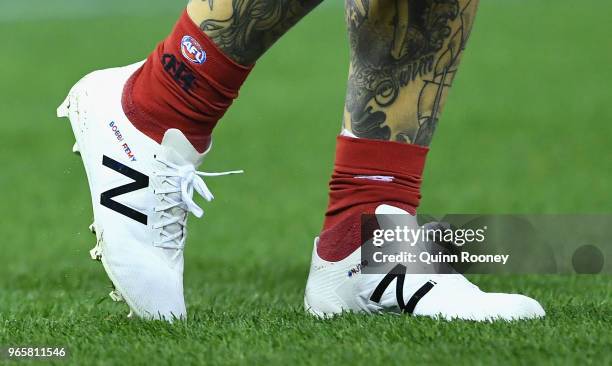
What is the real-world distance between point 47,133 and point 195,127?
4.33 metres

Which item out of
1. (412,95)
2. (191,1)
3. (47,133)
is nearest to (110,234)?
(191,1)

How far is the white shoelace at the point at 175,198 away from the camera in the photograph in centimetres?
184

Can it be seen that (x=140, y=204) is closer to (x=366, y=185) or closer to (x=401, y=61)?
(x=366, y=185)

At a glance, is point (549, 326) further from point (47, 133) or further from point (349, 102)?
point (47, 133)

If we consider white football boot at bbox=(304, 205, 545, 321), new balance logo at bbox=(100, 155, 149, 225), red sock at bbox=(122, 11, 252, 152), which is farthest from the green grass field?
red sock at bbox=(122, 11, 252, 152)

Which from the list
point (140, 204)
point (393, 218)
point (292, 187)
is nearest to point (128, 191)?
point (140, 204)

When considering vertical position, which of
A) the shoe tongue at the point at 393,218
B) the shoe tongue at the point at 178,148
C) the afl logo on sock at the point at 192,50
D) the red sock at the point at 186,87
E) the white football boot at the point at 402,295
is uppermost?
the afl logo on sock at the point at 192,50

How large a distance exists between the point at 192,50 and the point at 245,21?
0.34 ft

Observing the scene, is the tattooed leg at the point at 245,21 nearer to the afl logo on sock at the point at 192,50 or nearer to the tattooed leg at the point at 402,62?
the afl logo on sock at the point at 192,50

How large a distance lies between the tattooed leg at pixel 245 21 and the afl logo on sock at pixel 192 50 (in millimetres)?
28

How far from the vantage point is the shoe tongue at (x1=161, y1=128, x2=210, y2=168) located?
1.82 meters

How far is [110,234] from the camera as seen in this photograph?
1.81 meters

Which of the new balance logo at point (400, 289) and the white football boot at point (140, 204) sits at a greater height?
the white football boot at point (140, 204)

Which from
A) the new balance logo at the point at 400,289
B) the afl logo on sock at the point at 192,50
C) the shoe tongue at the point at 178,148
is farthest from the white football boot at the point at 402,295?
the afl logo on sock at the point at 192,50
